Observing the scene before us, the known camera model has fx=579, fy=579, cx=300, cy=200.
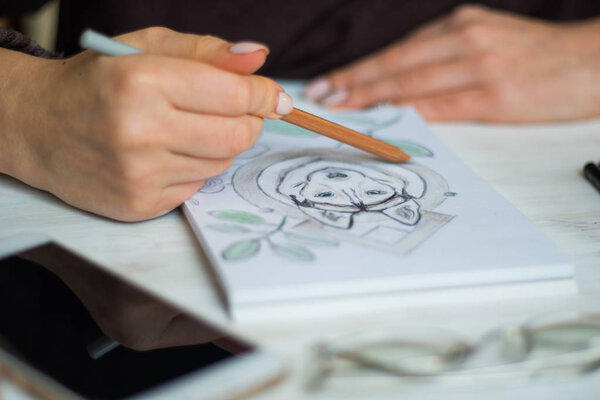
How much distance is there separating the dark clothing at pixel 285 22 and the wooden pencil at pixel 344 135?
31 cm

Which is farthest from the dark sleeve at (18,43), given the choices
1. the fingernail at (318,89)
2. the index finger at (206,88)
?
the fingernail at (318,89)

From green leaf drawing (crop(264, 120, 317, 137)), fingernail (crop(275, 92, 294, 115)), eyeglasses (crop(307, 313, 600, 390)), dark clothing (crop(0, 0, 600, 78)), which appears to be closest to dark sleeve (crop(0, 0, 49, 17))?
dark clothing (crop(0, 0, 600, 78))

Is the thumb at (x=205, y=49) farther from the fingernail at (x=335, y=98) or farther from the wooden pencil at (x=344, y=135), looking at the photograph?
the fingernail at (x=335, y=98)

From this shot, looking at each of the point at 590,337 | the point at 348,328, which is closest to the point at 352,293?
the point at 348,328

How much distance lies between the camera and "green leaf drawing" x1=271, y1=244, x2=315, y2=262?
1.09 ft

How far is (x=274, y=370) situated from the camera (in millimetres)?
268

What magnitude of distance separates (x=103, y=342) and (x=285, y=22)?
52cm

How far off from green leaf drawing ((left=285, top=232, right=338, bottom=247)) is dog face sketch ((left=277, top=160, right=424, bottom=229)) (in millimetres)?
21

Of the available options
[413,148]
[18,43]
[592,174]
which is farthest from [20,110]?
[592,174]

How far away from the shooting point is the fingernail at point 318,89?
654 millimetres

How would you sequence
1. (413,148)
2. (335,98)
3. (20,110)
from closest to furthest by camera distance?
1. (20,110)
2. (413,148)
3. (335,98)

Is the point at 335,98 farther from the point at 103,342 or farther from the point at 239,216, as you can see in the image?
the point at 103,342

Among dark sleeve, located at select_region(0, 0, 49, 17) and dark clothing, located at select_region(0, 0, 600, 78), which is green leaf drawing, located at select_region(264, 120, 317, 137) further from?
dark sleeve, located at select_region(0, 0, 49, 17)

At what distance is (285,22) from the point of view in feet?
2.35
